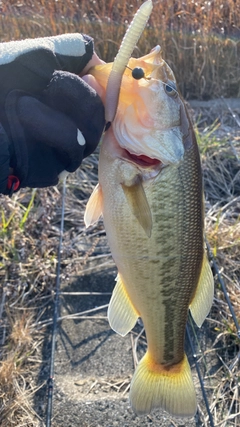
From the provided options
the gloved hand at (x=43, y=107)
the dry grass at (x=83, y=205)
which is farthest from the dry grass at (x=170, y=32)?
the gloved hand at (x=43, y=107)

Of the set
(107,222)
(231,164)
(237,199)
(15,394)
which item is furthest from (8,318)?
(231,164)

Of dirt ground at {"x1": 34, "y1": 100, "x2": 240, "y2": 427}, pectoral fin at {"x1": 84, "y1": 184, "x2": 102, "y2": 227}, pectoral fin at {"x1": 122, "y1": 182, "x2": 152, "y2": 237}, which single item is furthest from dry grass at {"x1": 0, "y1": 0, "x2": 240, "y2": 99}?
pectoral fin at {"x1": 122, "y1": 182, "x2": 152, "y2": 237}

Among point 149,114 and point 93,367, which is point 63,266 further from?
point 149,114

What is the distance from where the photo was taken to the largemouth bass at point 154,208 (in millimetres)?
1613

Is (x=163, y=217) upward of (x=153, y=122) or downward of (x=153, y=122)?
downward

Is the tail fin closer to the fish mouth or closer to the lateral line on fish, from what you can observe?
the fish mouth

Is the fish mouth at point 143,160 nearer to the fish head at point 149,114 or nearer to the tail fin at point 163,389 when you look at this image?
the fish head at point 149,114

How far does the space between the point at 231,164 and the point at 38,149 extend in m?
2.71

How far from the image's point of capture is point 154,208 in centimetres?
165

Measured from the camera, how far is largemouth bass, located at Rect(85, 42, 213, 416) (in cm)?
161

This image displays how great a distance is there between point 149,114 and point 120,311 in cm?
82

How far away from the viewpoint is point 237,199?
12.2 ft

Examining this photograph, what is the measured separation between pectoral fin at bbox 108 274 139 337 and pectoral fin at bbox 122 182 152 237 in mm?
382

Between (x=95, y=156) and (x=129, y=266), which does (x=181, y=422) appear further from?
(x=95, y=156)
